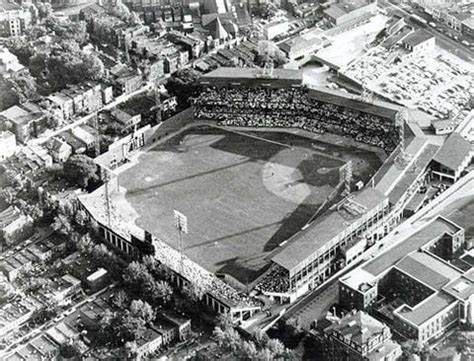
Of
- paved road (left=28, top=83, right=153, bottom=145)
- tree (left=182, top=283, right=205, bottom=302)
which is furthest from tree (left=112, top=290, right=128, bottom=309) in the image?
paved road (left=28, top=83, right=153, bottom=145)

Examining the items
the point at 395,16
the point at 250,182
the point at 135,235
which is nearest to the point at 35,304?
the point at 135,235

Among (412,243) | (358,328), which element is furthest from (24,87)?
(358,328)

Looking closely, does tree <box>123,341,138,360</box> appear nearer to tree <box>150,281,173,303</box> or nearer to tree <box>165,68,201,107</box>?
tree <box>150,281,173,303</box>

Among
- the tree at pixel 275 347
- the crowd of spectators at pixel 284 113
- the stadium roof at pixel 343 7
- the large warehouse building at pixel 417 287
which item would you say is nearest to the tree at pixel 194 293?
the tree at pixel 275 347

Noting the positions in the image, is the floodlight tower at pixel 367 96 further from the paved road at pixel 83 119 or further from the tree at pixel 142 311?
the tree at pixel 142 311

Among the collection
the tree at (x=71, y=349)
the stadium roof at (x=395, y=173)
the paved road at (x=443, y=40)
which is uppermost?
the paved road at (x=443, y=40)

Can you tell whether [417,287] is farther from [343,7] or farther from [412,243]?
[343,7]
